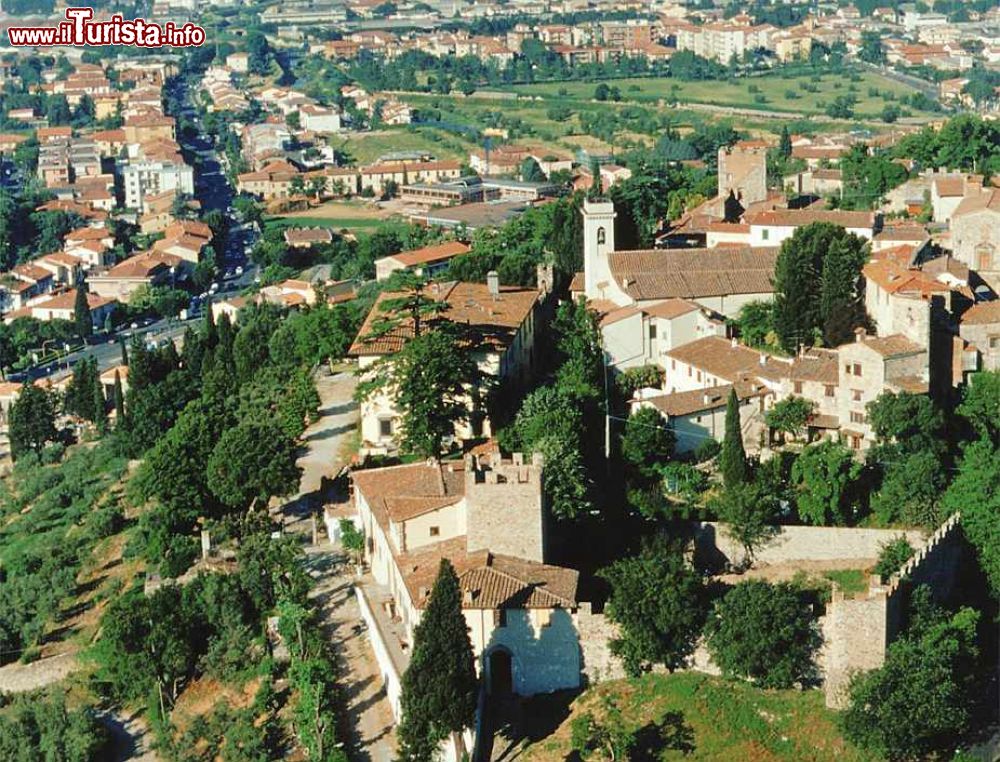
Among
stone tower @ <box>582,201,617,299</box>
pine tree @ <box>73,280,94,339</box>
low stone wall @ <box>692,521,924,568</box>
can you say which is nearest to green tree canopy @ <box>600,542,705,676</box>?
low stone wall @ <box>692,521,924,568</box>

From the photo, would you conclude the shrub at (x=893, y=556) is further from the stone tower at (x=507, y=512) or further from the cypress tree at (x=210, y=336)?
the cypress tree at (x=210, y=336)

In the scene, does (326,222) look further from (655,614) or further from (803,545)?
(655,614)

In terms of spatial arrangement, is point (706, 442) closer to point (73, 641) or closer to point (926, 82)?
point (73, 641)

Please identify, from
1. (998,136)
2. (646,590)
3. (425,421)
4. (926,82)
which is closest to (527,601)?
(646,590)

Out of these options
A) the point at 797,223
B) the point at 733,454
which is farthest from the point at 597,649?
the point at 797,223

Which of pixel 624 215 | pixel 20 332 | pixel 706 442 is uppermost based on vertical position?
pixel 624 215

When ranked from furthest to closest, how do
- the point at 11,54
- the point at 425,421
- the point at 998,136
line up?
the point at 11,54 < the point at 998,136 < the point at 425,421
